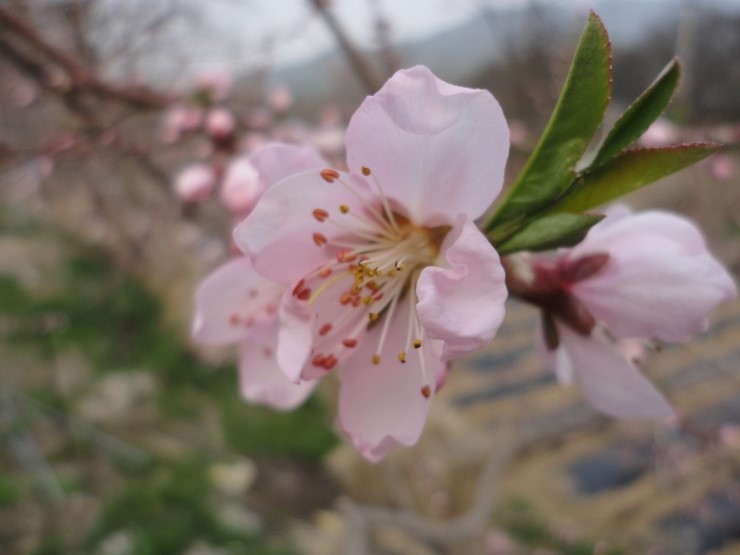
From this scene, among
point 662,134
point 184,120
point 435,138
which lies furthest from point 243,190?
point 662,134

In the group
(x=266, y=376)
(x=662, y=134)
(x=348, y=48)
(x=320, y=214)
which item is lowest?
(x=662, y=134)

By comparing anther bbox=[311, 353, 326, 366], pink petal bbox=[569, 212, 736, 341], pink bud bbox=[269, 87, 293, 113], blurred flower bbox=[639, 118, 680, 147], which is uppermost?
anther bbox=[311, 353, 326, 366]

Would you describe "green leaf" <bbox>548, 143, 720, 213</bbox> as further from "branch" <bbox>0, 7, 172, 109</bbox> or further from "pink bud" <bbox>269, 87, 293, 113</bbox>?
"pink bud" <bbox>269, 87, 293, 113</bbox>

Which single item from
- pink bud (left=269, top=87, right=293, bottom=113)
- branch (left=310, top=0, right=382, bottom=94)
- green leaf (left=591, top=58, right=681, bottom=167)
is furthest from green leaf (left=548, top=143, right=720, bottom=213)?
pink bud (left=269, top=87, right=293, bottom=113)

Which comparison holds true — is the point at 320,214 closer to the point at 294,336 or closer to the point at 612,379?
the point at 294,336

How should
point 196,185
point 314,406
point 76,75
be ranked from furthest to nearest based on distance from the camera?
point 314,406 < point 76,75 < point 196,185

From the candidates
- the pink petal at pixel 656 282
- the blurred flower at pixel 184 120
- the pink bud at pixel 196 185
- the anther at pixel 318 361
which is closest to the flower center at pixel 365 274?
the anther at pixel 318 361
